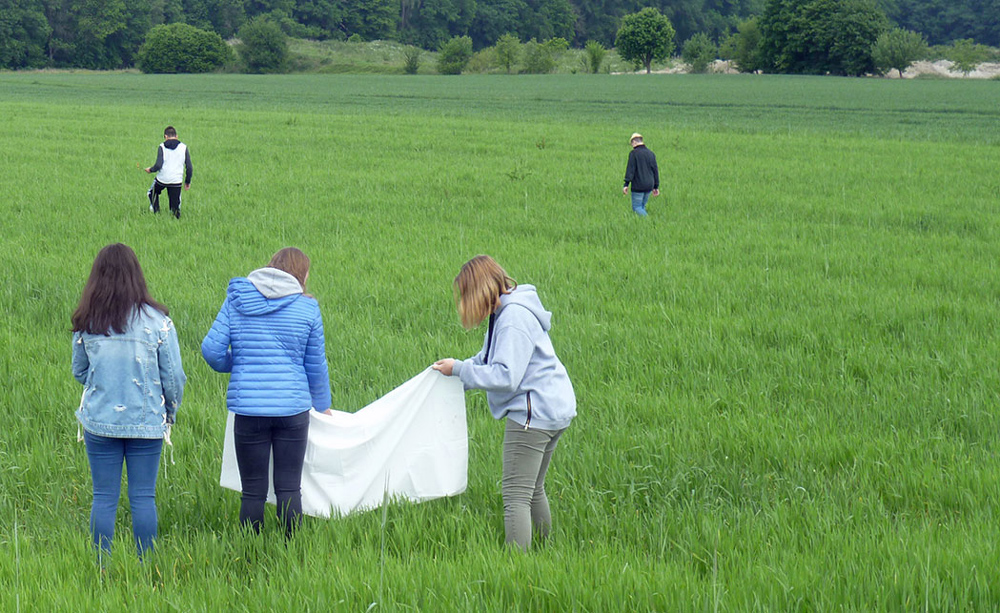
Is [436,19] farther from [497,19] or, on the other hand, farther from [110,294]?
[110,294]

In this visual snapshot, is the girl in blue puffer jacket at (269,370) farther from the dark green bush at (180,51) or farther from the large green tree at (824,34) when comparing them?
the dark green bush at (180,51)

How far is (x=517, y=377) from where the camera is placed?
4.15 meters

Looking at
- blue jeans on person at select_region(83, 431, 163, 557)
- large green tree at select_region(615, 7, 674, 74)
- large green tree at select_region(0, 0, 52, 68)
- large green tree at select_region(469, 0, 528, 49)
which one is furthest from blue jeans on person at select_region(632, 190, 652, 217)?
large green tree at select_region(469, 0, 528, 49)

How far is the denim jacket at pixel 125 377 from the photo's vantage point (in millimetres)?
4207

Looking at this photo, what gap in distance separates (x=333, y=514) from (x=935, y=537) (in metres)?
2.92

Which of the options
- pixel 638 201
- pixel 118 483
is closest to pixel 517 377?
pixel 118 483

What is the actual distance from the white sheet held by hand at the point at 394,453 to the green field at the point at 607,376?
17 centimetres

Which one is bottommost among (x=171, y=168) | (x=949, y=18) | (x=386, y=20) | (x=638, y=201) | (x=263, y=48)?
(x=638, y=201)

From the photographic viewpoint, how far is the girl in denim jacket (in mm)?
4156

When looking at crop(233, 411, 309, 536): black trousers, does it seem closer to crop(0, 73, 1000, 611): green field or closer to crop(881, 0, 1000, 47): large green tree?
crop(0, 73, 1000, 611): green field

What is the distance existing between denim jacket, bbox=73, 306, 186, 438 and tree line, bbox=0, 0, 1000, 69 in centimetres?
11816

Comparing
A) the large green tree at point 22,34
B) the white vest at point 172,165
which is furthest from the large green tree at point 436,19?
the white vest at point 172,165

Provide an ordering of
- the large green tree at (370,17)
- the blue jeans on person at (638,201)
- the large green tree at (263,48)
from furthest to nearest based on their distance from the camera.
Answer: the large green tree at (370,17)
the large green tree at (263,48)
the blue jeans on person at (638,201)

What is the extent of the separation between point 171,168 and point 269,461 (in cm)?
1115
